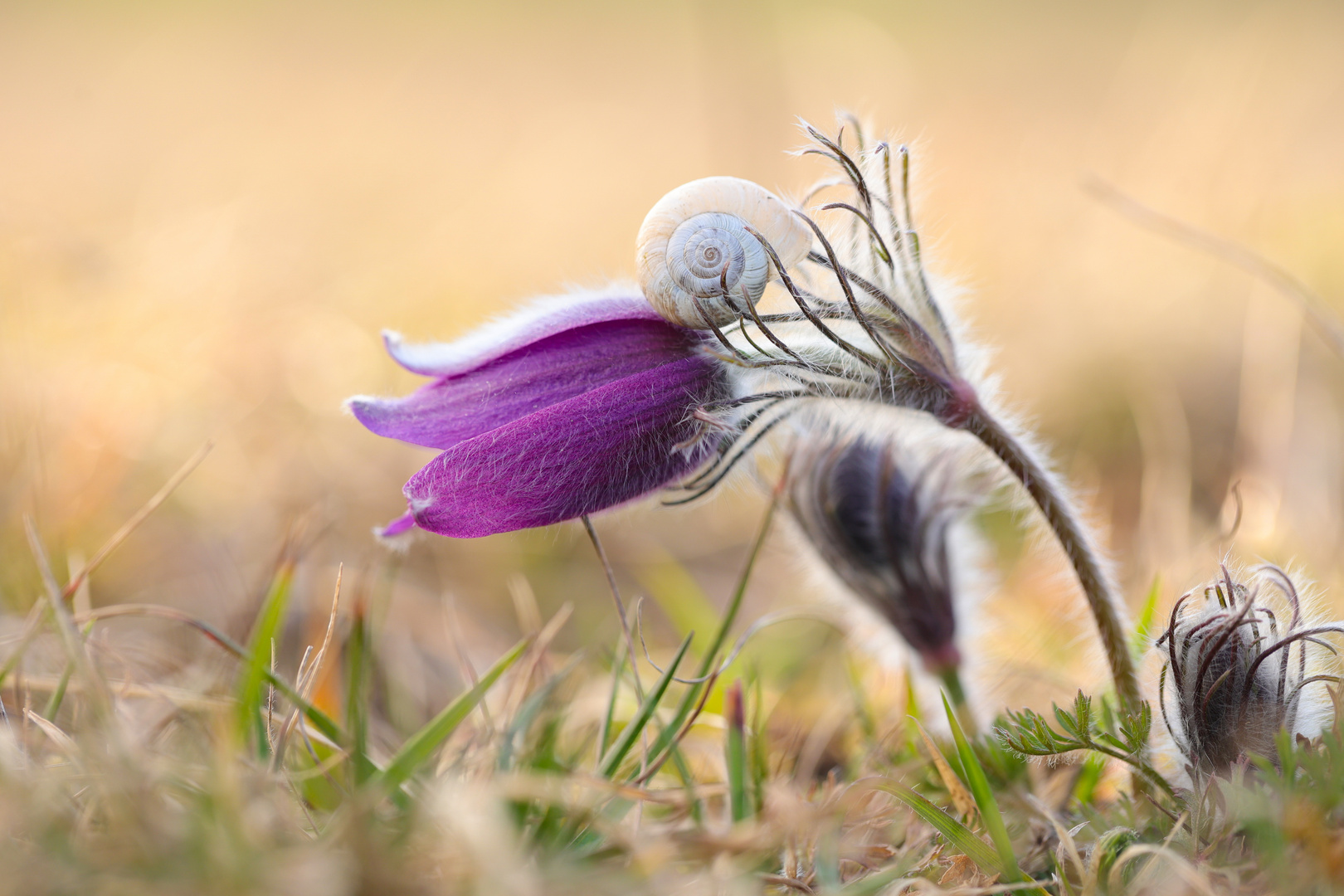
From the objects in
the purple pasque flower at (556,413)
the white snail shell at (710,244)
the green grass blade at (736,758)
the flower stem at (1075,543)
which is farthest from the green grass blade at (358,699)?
the flower stem at (1075,543)

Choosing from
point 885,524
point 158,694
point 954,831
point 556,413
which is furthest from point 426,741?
point 885,524

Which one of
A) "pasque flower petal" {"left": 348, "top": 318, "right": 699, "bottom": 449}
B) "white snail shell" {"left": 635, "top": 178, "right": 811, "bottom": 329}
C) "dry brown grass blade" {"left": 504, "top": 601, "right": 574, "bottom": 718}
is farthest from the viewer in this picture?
"dry brown grass blade" {"left": 504, "top": 601, "right": 574, "bottom": 718}

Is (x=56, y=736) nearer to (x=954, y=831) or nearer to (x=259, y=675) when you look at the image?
(x=259, y=675)

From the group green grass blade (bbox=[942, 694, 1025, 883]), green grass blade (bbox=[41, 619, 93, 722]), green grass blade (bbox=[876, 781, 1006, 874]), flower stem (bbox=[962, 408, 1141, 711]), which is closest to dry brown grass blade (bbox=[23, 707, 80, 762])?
green grass blade (bbox=[41, 619, 93, 722])

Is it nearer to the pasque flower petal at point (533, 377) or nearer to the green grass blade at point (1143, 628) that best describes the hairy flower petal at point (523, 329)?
the pasque flower petal at point (533, 377)

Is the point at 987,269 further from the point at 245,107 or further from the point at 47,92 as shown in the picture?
the point at 47,92

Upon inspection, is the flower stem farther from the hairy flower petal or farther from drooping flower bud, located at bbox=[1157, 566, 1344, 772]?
the hairy flower petal

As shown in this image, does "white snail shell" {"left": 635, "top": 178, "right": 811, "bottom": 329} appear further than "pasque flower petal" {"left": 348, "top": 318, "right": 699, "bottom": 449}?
No
